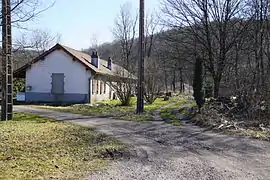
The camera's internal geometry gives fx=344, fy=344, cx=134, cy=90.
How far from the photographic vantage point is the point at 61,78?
3206cm

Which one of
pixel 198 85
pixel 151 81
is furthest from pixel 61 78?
pixel 198 85

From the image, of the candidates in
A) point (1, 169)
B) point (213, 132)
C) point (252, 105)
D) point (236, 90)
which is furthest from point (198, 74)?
point (1, 169)

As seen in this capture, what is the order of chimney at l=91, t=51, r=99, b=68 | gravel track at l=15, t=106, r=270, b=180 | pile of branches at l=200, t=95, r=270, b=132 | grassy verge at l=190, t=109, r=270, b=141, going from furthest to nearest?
chimney at l=91, t=51, r=99, b=68 → pile of branches at l=200, t=95, r=270, b=132 → grassy verge at l=190, t=109, r=270, b=141 → gravel track at l=15, t=106, r=270, b=180

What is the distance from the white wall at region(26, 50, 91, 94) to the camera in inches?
1240

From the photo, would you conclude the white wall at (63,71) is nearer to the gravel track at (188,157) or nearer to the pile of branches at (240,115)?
the pile of branches at (240,115)

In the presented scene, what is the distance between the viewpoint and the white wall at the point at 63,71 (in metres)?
31.5

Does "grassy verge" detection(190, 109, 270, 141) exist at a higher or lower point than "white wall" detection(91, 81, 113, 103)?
lower

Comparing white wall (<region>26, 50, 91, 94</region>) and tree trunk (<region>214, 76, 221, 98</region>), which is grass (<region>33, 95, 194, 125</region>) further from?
tree trunk (<region>214, 76, 221, 98</region>)

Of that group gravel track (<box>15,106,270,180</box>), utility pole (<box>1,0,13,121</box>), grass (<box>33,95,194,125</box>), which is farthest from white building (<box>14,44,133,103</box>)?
gravel track (<box>15,106,270,180</box>)

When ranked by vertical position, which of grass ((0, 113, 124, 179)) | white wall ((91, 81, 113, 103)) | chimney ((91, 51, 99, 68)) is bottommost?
grass ((0, 113, 124, 179))

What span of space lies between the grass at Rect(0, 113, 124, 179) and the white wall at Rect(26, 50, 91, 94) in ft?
62.4

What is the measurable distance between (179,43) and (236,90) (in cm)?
1294

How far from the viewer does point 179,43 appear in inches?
1262

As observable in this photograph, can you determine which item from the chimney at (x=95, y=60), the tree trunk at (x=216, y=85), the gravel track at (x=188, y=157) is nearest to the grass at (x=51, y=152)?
the gravel track at (x=188, y=157)
